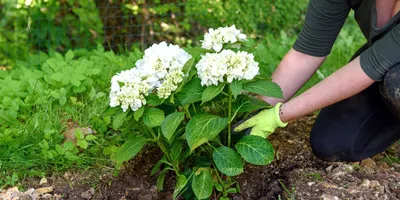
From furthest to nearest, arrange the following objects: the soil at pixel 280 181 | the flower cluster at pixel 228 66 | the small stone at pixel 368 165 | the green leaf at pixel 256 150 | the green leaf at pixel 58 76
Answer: the green leaf at pixel 58 76 < the small stone at pixel 368 165 < the soil at pixel 280 181 < the green leaf at pixel 256 150 < the flower cluster at pixel 228 66

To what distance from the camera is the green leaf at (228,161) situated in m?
2.21

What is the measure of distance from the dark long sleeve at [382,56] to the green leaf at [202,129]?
0.58m

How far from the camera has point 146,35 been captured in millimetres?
4406

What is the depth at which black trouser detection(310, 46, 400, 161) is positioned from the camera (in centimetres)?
279

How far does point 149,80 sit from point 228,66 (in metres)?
0.27

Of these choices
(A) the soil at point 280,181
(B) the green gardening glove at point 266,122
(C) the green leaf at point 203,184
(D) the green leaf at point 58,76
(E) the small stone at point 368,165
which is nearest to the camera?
(C) the green leaf at point 203,184

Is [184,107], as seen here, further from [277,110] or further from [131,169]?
[131,169]

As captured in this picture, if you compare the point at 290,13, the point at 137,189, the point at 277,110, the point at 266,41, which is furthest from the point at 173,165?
the point at 290,13

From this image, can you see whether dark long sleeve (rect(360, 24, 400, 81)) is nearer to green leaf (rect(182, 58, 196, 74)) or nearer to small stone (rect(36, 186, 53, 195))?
green leaf (rect(182, 58, 196, 74))

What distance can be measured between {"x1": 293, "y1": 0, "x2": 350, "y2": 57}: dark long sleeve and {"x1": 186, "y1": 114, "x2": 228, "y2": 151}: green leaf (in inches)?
26.1

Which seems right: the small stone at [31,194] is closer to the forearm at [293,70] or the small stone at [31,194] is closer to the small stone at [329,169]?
the forearm at [293,70]

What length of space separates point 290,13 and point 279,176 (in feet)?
6.71

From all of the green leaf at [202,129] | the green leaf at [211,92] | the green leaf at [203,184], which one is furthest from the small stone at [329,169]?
the green leaf at [211,92]

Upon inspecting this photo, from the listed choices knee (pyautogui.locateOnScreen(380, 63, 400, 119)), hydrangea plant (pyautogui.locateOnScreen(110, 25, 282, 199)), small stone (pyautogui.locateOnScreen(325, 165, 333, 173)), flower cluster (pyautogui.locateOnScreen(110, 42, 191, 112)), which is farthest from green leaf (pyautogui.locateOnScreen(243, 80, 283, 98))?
small stone (pyautogui.locateOnScreen(325, 165, 333, 173))
